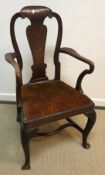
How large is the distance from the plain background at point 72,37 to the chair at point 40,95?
11.4 inches

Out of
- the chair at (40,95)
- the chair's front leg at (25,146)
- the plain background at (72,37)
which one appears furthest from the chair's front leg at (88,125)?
the plain background at (72,37)

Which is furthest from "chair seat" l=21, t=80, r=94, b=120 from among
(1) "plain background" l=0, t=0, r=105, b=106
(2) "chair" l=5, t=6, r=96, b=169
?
(1) "plain background" l=0, t=0, r=105, b=106

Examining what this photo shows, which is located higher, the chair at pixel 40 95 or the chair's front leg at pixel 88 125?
the chair at pixel 40 95

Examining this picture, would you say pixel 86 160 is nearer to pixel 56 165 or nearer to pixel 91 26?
pixel 56 165

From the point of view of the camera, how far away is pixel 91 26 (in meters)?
2.00

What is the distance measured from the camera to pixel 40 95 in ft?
5.37

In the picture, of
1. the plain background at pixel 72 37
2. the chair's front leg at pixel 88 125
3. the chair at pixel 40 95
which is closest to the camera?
the chair at pixel 40 95

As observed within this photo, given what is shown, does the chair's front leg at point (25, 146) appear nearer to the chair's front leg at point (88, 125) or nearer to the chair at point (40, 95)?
the chair at point (40, 95)

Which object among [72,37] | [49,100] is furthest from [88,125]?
[72,37]

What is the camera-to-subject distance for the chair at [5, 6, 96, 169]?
4.77 ft

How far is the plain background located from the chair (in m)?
0.29

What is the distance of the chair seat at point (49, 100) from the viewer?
1475mm

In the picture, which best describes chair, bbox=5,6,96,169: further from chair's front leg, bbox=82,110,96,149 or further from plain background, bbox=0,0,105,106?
plain background, bbox=0,0,105,106

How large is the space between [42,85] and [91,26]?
68cm
